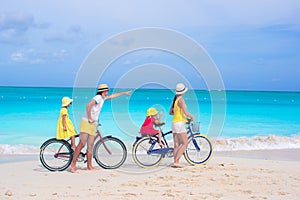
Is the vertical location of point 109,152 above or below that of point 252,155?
below

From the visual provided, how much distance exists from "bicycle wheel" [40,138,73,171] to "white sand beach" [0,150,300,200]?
0.16 metres

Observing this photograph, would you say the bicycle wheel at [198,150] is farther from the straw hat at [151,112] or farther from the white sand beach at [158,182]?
the straw hat at [151,112]

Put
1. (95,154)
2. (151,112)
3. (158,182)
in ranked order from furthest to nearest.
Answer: (151,112) < (95,154) < (158,182)

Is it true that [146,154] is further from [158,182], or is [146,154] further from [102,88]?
[102,88]

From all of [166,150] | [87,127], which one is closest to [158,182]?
[166,150]

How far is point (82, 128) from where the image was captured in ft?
25.2

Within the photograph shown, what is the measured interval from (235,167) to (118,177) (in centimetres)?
249

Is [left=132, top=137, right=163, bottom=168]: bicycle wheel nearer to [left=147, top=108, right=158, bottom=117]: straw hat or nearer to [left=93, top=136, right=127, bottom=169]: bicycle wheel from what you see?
[left=93, top=136, right=127, bottom=169]: bicycle wheel

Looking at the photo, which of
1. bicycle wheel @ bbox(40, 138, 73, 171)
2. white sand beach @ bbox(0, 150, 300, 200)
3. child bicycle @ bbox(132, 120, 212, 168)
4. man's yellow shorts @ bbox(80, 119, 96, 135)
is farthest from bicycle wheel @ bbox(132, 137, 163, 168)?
bicycle wheel @ bbox(40, 138, 73, 171)

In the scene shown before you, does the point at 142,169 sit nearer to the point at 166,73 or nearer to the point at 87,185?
the point at 87,185

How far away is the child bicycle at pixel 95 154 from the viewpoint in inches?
310

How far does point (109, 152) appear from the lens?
26.4ft

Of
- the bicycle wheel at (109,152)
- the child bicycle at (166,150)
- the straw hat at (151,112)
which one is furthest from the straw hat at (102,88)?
the child bicycle at (166,150)

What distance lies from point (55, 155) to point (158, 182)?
2.12 metres
